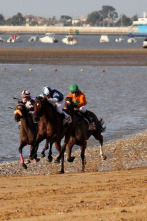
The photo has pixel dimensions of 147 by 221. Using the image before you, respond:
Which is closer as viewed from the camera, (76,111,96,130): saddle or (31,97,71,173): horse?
(31,97,71,173): horse

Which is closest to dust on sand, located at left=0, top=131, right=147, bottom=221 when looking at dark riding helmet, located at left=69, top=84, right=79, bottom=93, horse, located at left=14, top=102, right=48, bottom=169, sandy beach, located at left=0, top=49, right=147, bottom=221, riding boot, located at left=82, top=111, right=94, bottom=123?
sandy beach, located at left=0, top=49, right=147, bottom=221

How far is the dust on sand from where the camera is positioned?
11609 mm

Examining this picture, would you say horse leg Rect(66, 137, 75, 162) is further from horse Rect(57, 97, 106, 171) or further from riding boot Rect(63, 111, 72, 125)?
riding boot Rect(63, 111, 72, 125)

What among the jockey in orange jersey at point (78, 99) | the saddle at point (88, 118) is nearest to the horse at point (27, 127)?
the saddle at point (88, 118)

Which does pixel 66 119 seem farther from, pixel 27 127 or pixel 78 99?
pixel 78 99

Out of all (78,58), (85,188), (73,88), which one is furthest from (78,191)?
(78,58)

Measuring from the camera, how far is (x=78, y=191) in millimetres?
14227

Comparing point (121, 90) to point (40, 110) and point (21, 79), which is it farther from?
point (40, 110)

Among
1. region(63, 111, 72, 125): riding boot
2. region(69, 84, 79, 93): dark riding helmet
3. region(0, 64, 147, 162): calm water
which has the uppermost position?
region(69, 84, 79, 93): dark riding helmet

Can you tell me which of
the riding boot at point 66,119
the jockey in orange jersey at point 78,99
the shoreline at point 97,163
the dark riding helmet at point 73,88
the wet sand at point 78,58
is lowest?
the wet sand at point 78,58

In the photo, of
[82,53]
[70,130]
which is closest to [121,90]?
[70,130]

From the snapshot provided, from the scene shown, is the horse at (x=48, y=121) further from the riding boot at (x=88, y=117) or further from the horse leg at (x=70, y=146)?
the riding boot at (x=88, y=117)

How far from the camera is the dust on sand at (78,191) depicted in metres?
11.6

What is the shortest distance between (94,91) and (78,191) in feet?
113
